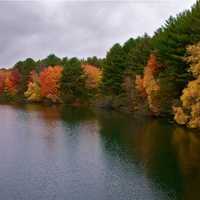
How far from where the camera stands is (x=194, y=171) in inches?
1032

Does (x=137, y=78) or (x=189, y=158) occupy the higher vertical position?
(x=137, y=78)

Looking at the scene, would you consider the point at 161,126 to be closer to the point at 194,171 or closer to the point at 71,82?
the point at 194,171

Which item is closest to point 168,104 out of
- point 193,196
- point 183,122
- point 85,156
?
point 183,122

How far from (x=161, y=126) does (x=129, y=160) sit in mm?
18794

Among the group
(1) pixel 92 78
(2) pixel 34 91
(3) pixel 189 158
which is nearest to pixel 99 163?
(3) pixel 189 158

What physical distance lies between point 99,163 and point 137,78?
31457 mm

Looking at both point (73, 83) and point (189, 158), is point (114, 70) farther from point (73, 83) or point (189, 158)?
point (189, 158)

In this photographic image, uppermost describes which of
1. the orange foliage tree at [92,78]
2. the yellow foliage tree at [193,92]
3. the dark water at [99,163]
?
the orange foliage tree at [92,78]

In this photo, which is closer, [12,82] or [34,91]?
[34,91]

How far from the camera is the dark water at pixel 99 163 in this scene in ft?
73.2

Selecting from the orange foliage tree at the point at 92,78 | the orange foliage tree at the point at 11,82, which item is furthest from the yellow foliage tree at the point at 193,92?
the orange foliage tree at the point at 11,82

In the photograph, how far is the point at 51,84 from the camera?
296 ft

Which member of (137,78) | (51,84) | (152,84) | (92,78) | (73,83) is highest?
(92,78)

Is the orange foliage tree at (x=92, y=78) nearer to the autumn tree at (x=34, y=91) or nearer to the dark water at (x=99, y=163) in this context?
the autumn tree at (x=34, y=91)
